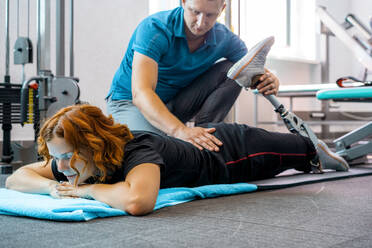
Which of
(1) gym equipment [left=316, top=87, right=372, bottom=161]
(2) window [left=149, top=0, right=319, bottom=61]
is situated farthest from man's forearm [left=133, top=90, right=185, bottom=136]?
(2) window [left=149, top=0, right=319, bottom=61]

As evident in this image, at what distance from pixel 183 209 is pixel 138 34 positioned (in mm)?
870

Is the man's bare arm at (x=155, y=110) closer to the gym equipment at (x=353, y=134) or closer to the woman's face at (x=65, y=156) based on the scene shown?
the woman's face at (x=65, y=156)

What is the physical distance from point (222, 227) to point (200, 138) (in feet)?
1.78

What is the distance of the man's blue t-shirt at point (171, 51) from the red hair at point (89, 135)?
0.60m

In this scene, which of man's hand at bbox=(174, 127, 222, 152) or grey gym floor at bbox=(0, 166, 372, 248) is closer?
grey gym floor at bbox=(0, 166, 372, 248)

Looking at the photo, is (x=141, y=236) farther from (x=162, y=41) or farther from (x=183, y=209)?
(x=162, y=41)

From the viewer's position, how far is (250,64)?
5.43 feet

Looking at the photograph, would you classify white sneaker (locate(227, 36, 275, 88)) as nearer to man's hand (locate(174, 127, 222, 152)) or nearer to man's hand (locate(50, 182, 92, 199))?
man's hand (locate(174, 127, 222, 152))

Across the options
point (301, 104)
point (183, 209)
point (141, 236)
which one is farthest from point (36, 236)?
point (301, 104)

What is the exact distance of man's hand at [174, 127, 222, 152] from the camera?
1523 mm

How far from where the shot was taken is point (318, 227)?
103 centimetres

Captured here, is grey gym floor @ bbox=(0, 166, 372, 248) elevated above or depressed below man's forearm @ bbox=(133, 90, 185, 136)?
below

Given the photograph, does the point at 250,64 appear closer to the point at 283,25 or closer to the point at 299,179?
the point at 299,179

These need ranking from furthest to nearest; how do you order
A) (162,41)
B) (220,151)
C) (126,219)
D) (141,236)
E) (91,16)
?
(91,16), (162,41), (220,151), (126,219), (141,236)
